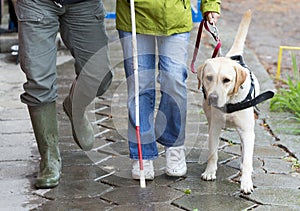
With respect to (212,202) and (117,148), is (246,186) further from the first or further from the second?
(117,148)

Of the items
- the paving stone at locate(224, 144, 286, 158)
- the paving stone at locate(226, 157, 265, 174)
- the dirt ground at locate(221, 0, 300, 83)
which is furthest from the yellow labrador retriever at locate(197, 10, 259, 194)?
the dirt ground at locate(221, 0, 300, 83)

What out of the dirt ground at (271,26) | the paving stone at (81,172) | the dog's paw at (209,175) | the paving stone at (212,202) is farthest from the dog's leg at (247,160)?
the dirt ground at (271,26)

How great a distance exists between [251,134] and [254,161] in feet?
1.89

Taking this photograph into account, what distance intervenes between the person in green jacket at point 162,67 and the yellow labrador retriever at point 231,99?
0.20 meters

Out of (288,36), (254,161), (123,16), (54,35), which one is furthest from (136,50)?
(288,36)

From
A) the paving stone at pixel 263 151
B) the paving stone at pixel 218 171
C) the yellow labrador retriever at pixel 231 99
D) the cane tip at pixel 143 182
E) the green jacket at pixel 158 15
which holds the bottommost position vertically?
the paving stone at pixel 263 151

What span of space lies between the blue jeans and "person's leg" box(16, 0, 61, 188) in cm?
48

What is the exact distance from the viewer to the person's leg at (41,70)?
13.9ft

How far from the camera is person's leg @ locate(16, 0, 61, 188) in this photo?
4230 millimetres

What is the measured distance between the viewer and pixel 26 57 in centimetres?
424

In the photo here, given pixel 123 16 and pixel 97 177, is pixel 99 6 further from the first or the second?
pixel 97 177

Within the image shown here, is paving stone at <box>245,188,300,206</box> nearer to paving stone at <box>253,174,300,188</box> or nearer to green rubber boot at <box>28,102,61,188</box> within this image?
paving stone at <box>253,174,300,188</box>

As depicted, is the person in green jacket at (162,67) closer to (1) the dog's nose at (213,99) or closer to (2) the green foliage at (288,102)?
(1) the dog's nose at (213,99)

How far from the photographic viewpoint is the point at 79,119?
16.2ft
